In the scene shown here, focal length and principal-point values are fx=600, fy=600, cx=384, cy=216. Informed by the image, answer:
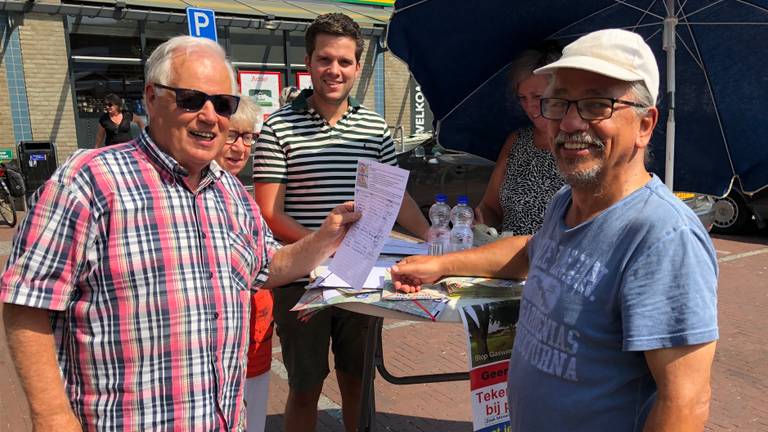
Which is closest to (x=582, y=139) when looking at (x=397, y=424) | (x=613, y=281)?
(x=613, y=281)

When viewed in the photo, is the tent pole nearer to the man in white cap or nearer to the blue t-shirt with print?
the man in white cap

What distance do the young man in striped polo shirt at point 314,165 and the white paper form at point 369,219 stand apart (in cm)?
52

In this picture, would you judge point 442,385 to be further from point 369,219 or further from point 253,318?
point 369,219

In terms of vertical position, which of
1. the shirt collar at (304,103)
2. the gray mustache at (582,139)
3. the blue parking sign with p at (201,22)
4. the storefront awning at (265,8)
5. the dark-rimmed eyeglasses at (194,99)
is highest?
the storefront awning at (265,8)

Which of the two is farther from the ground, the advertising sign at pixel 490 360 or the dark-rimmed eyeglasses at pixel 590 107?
the dark-rimmed eyeglasses at pixel 590 107

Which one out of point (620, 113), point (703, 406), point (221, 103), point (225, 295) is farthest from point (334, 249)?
point (703, 406)

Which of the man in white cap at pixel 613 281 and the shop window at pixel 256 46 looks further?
the shop window at pixel 256 46

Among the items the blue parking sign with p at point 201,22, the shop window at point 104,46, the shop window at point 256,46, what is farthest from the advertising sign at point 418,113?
the blue parking sign with p at point 201,22

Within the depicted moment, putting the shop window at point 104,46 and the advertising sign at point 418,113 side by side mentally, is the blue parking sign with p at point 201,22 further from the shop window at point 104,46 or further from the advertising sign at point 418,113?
the advertising sign at point 418,113

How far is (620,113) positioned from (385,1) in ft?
52.2

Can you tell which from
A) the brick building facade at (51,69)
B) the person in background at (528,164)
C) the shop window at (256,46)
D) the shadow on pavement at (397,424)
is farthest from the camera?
the shop window at (256,46)

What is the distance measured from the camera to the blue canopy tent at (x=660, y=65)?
2605mm

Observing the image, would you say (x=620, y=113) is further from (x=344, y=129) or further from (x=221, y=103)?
(x=344, y=129)

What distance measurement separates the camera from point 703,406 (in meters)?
1.33
